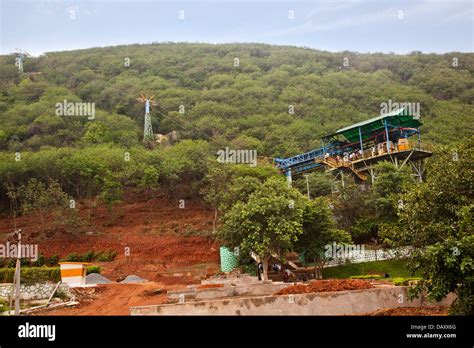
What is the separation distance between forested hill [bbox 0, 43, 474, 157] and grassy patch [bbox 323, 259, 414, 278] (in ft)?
78.7

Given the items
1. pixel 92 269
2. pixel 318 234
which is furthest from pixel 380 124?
pixel 92 269

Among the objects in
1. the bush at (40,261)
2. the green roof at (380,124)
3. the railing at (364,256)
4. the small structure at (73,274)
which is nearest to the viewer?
the small structure at (73,274)

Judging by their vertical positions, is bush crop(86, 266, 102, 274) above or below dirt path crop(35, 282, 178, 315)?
below

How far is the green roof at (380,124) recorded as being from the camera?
35.5 m

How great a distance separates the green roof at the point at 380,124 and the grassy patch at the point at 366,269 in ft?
37.8

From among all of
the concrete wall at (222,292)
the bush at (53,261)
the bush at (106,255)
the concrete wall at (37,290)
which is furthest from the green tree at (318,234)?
the bush at (53,261)

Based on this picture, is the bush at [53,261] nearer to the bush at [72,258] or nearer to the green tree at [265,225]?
the bush at [72,258]

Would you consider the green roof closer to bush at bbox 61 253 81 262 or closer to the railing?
the railing

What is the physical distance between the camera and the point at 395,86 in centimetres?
7850

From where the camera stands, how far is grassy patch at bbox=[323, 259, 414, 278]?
28067 millimetres

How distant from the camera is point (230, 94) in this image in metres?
75.6

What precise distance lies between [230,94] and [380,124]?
41.4 m

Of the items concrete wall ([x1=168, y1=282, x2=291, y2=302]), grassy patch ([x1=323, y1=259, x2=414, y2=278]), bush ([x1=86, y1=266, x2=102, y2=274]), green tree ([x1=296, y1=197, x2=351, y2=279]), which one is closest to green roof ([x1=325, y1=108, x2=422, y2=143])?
green tree ([x1=296, y1=197, x2=351, y2=279])
